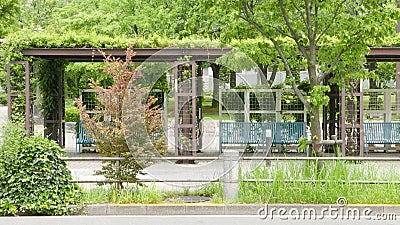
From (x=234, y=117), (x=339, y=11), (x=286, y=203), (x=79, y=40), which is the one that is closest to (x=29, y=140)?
(x=286, y=203)

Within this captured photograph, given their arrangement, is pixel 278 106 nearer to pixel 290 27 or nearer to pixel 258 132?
pixel 258 132

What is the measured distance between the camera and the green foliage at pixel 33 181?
1063 cm

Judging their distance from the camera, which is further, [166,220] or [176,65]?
[176,65]

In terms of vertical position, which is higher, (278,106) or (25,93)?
(25,93)

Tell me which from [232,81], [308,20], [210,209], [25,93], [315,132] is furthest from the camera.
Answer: [232,81]

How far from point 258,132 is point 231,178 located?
35.1ft

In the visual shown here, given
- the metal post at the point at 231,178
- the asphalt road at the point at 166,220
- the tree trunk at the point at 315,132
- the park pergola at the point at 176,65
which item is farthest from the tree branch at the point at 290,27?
the park pergola at the point at 176,65

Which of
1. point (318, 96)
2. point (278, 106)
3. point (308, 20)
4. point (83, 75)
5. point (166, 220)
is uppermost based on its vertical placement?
point (83, 75)

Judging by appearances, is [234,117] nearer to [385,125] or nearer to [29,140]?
[385,125]

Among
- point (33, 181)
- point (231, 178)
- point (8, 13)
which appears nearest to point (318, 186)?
Answer: point (231, 178)

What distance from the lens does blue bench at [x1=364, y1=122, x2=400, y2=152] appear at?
21625 millimetres

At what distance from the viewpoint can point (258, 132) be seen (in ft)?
71.5

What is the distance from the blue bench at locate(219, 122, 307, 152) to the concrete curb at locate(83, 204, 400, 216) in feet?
35.1

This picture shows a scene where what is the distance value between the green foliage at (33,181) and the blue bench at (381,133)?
43.1 feet
